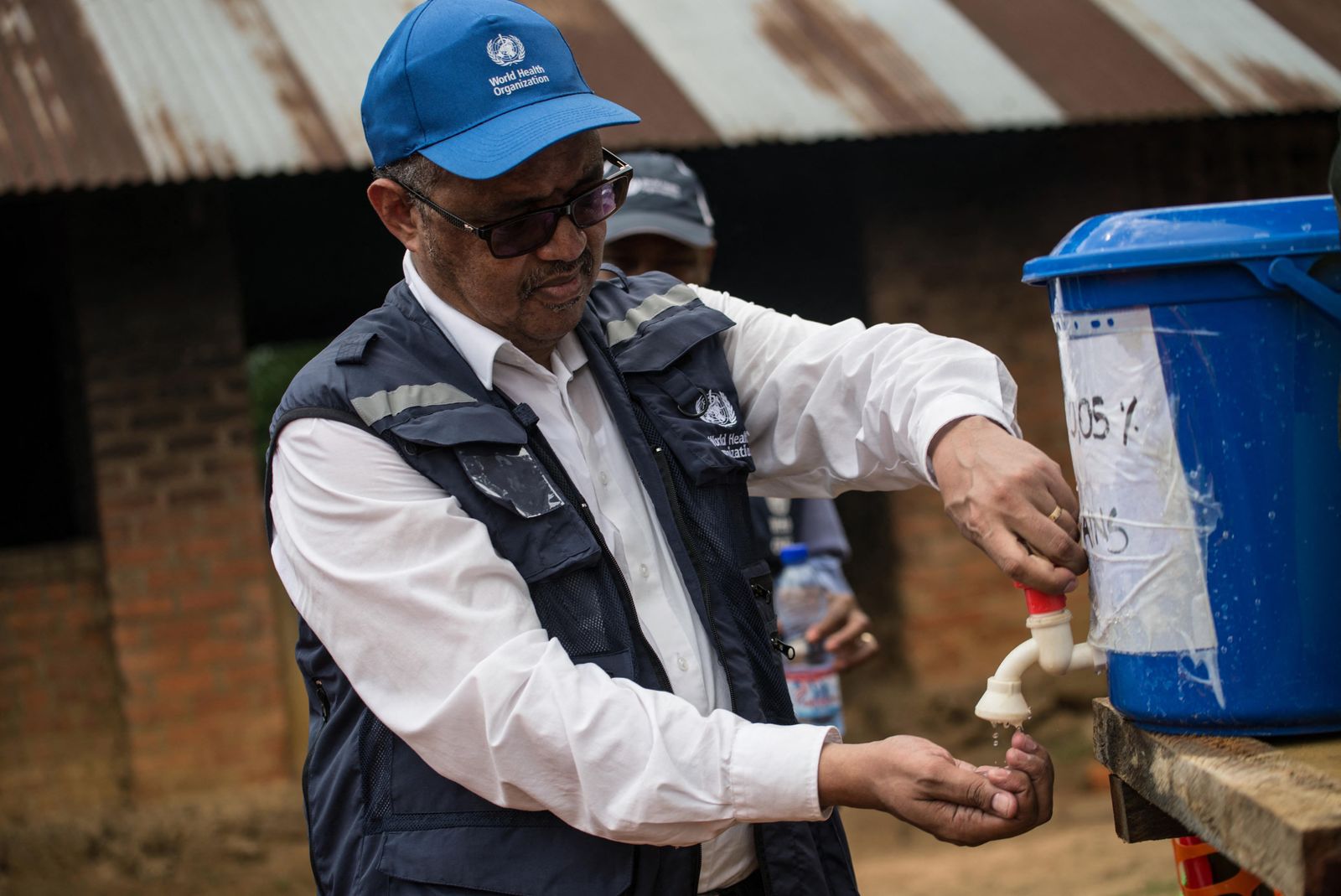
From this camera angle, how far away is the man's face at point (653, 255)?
128 inches

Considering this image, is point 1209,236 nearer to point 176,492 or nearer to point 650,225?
point 650,225

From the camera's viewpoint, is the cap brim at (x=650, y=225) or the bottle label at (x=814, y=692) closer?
the cap brim at (x=650, y=225)

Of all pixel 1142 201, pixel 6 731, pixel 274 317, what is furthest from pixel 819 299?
pixel 6 731

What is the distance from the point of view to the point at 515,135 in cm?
180

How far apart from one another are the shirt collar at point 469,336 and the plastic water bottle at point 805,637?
5.54 ft

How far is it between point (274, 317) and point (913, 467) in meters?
6.08

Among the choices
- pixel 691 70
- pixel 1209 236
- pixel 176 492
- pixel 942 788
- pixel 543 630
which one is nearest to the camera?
pixel 1209 236

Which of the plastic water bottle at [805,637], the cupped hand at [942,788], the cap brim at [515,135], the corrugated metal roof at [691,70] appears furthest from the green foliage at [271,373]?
the cupped hand at [942,788]

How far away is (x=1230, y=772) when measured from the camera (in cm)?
140

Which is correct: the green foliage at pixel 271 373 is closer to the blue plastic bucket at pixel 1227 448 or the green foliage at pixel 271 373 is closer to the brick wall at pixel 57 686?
the brick wall at pixel 57 686

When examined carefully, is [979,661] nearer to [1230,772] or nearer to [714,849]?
[714,849]

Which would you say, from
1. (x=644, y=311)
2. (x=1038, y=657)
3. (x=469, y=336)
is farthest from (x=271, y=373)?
(x=1038, y=657)

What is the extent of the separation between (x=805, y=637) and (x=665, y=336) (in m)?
1.57

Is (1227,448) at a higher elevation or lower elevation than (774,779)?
higher
